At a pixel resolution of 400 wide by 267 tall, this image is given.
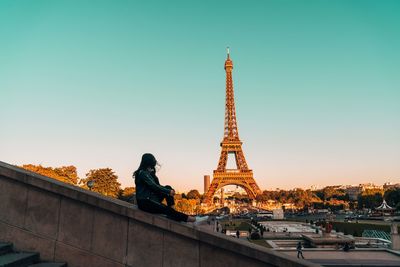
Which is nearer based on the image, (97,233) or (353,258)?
(97,233)

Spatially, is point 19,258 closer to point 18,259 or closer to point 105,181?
point 18,259

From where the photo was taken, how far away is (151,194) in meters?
7.51

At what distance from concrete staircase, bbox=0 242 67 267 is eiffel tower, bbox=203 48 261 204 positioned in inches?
4322

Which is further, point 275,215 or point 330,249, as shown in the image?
point 275,215

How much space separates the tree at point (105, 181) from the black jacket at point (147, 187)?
72.1 meters

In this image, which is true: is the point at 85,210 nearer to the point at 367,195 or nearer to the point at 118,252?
the point at 118,252

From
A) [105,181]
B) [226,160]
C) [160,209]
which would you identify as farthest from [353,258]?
[226,160]

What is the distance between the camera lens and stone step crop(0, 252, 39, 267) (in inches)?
248

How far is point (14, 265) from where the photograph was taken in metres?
6.39

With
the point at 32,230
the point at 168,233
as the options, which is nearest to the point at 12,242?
the point at 32,230

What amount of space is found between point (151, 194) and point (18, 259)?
107 inches

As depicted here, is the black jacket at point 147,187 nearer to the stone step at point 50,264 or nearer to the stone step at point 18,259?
the stone step at point 50,264

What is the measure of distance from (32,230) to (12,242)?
0.48 m

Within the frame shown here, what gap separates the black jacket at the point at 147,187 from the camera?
24.0 feet
